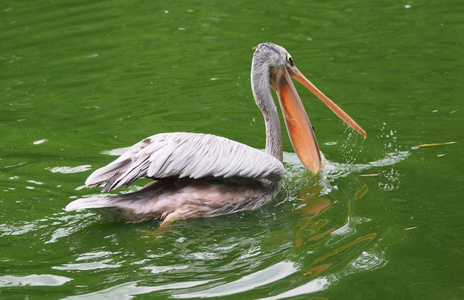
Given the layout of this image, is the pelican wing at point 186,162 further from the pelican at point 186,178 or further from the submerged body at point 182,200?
the submerged body at point 182,200

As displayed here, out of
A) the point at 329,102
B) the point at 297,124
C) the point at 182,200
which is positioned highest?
the point at 329,102

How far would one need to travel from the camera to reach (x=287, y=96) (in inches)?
217

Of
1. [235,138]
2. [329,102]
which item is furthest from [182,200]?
[235,138]

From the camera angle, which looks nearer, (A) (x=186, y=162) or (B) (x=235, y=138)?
(A) (x=186, y=162)

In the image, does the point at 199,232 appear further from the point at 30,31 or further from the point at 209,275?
the point at 30,31

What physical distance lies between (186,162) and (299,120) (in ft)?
3.78

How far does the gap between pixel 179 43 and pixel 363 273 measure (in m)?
5.40

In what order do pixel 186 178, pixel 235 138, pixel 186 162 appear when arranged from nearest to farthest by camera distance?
pixel 186 162 < pixel 186 178 < pixel 235 138

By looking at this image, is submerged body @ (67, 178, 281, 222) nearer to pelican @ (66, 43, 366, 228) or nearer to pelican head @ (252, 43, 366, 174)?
pelican @ (66, 43, 366, 228)

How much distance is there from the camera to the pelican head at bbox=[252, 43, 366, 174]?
5254 mm

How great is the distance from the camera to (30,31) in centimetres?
982

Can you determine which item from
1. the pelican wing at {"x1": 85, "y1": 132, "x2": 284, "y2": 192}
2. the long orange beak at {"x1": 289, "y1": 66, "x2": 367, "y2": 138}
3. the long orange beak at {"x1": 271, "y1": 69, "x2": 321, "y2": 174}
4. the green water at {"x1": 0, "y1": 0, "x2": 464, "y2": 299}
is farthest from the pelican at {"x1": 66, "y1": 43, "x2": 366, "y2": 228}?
the long orange beak at {"x1": 289, "y1": 66, "x2": 367, "y2": 138}

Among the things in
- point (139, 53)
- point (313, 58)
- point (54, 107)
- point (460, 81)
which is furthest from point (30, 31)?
point (460, 81)

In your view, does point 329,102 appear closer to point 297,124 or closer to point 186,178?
point 297,124
